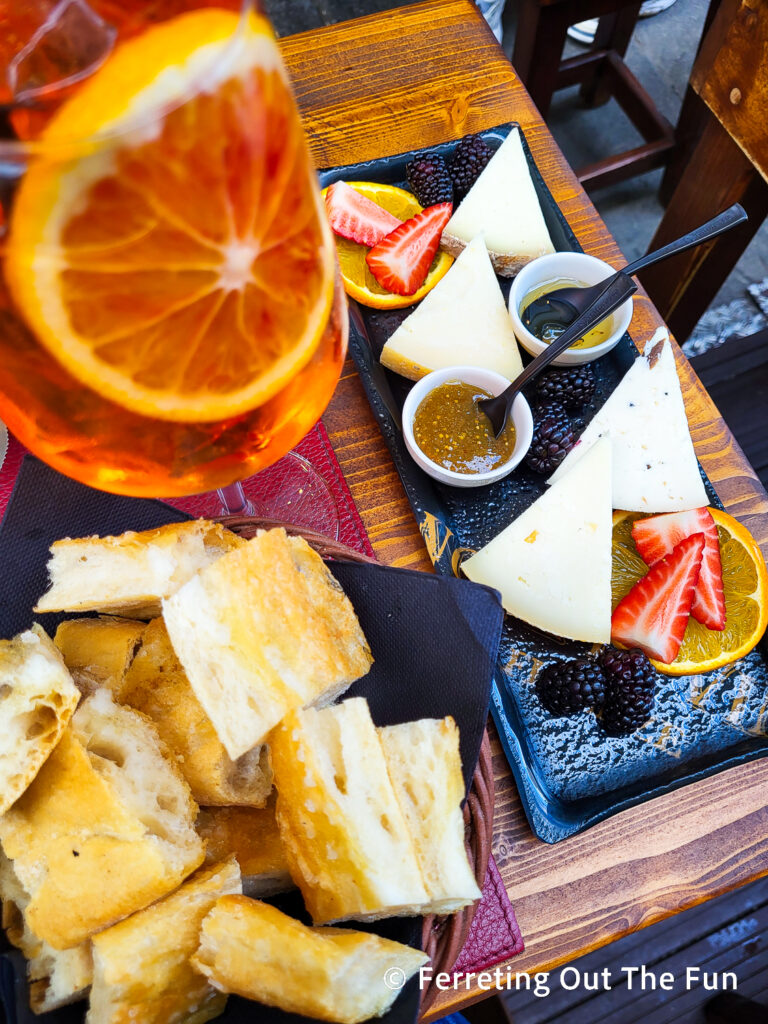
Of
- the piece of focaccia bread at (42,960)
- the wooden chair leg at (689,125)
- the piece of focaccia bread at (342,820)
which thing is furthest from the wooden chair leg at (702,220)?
the piece of focaccia bread at (42,960)

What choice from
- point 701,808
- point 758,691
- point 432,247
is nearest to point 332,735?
point 701,808

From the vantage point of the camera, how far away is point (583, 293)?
58.3 inches

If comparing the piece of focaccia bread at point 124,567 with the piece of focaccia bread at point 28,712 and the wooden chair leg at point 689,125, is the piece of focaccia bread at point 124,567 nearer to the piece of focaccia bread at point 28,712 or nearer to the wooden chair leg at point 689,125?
the piece of focaccia bread at point 28,712

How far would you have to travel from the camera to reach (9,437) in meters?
1.23

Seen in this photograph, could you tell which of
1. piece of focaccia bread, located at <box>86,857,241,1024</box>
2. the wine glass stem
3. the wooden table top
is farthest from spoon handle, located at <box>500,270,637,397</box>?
piece of focaccia bread, located at <box>86,857,241,1024</box>

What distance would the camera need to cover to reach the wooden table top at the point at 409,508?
110cm

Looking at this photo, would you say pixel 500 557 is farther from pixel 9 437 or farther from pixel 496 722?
pixel 9 437

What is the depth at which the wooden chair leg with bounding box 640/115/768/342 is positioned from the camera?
1677 mm

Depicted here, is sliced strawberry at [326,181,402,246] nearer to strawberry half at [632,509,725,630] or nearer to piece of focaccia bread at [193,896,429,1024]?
strawberry half at [632,509,725,630]

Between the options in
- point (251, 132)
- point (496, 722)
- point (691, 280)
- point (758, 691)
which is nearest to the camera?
point (251, 132)

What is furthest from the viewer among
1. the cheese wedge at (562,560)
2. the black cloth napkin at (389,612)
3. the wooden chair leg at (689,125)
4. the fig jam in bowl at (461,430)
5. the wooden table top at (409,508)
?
the wooden chair leg at (689,125)

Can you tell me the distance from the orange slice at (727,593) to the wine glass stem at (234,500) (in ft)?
2.02

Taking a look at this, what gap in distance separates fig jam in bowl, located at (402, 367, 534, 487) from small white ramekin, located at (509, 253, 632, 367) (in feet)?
0.45

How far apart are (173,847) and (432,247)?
1167 mm
